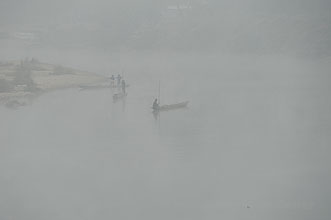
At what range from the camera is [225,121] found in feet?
156

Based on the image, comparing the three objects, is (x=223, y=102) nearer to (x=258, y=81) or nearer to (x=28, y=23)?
(x=258, y=81)

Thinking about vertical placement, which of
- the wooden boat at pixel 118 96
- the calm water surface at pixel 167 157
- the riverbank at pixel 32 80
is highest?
the riverbank at pixel 32 80

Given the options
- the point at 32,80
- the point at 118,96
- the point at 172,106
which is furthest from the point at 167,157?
the point at 32,80

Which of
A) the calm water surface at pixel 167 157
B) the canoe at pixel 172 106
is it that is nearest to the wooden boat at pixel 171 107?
the canoe at pixel 172 106

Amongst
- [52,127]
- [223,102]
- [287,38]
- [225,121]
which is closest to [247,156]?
[225,121]

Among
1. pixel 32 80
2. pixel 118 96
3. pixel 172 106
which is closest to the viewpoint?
pixel 172 106

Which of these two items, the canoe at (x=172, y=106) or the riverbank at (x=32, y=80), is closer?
the canoe at (x=172, y=106)

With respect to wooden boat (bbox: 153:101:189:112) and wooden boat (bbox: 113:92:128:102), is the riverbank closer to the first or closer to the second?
wooden boat (bbox: 113:92:128:102)

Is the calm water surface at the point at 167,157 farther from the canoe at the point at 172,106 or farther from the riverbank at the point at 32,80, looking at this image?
the riverbank at the point at 32,80

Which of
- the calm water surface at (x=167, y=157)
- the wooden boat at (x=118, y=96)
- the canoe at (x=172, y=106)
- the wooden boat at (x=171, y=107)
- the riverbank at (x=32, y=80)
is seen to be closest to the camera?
the calm water surface at (x=167, y=157)

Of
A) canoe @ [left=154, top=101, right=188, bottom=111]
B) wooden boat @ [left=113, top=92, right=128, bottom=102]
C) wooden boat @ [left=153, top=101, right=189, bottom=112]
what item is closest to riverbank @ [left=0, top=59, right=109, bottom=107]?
wooden boat @ [left=113, top=92, right=128, bottom=102]

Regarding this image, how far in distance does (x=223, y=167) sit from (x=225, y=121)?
1381 cm

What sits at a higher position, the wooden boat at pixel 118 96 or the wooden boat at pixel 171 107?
the wooden boat at pixel 118 96

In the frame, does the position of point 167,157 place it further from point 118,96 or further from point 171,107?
point 118,96
